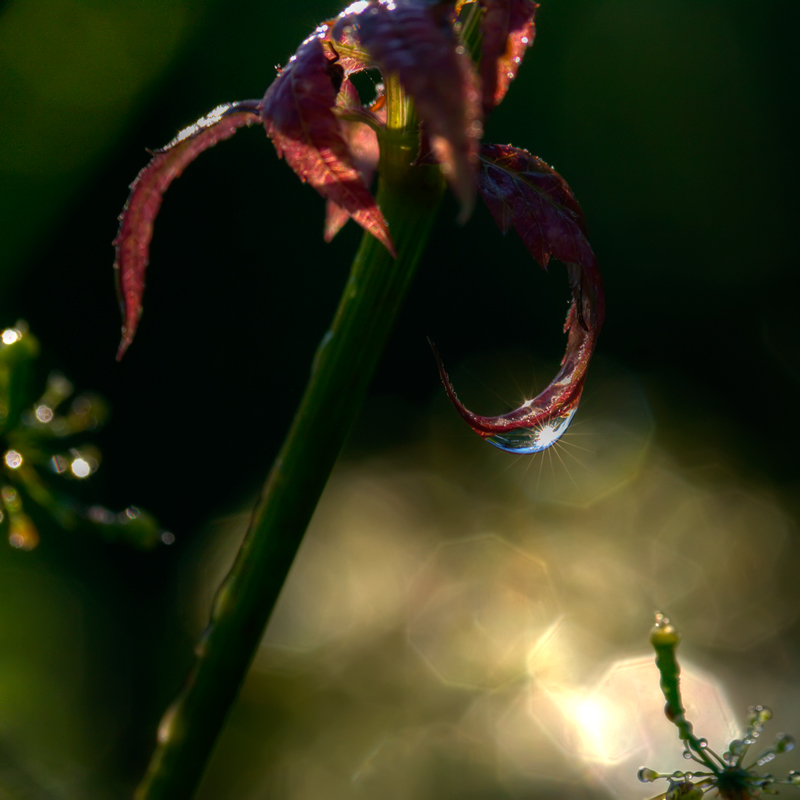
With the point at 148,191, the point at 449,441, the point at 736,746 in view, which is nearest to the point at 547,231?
the point at 148,191

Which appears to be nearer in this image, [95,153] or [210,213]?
[95,153]

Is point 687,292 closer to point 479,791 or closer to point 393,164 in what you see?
point 479,791

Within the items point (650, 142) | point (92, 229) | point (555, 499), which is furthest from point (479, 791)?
point (650, 142)

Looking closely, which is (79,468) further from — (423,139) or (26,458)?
(423,139)

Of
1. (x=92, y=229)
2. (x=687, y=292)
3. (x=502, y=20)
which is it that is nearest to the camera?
(x=502, y=20)

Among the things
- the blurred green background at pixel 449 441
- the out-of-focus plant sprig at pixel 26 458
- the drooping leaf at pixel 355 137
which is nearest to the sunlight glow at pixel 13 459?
the out-of-focus plant sprig at pixel 26 458

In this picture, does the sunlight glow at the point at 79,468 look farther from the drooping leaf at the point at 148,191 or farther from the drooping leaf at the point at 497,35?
the drooping leaf at the point at 497,35
